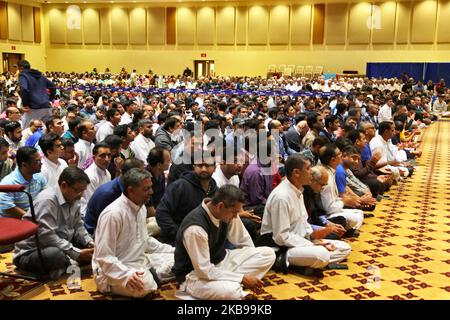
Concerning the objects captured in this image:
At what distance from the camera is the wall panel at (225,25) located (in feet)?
99.5

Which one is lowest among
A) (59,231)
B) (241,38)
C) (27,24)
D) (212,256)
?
(212,256)

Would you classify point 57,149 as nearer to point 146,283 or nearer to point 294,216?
point 146,283

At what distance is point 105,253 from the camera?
144 inches

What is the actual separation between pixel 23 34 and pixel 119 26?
A: 6.10 metres

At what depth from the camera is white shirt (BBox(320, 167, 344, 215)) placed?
18.8 feet

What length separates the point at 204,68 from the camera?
105 feet

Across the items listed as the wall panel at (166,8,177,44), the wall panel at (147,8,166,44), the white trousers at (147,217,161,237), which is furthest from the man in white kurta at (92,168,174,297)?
the wall panel at (147,8,166,44)

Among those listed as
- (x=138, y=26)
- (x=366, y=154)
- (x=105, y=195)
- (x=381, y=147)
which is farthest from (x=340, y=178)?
(x=138, y=26)

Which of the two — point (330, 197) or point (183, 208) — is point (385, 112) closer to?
point (330, 197)

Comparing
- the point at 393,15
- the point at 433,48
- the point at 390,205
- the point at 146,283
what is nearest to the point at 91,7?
the point at 393,15

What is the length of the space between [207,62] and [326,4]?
8331 mm

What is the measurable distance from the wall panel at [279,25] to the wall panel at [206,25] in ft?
12.4

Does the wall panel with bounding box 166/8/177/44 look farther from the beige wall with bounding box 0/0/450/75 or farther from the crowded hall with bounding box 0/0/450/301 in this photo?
the crowded hall with bounding box 0/0/450/301

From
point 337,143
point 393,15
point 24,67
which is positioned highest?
point 393,15
